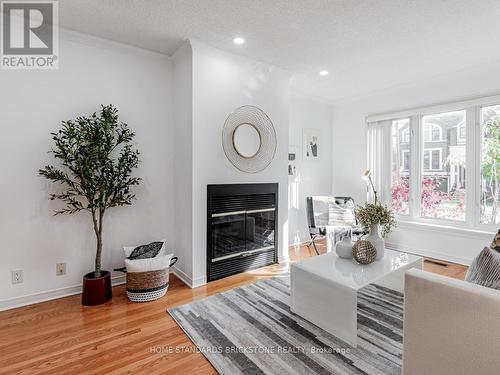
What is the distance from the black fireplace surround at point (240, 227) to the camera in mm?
2885

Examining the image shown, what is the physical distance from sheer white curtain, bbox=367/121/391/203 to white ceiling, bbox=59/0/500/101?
3.65 ft

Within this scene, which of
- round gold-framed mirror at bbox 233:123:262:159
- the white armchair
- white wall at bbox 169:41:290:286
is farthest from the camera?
round gold-framed mirror at bbox 233:123:262:159

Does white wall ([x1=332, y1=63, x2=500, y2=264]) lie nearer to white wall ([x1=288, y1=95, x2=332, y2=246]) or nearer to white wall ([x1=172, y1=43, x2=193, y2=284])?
white wall ([x1=288, y1=95, x2=332, y2=246])

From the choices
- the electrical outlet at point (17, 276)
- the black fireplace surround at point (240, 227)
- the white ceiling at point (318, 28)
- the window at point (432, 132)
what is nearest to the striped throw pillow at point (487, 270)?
→ the white ceiling at point (318, 28)

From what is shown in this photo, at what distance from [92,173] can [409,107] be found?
13.7ft

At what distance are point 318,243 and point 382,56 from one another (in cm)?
287

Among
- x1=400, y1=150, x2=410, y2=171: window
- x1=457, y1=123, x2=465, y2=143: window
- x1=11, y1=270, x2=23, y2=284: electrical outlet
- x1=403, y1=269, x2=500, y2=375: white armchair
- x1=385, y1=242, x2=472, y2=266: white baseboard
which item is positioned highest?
x1=457, y1=123, x2=465, y2=143: window

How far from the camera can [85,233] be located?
2627 mm

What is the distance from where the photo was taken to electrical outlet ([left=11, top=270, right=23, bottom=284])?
91.0 inches

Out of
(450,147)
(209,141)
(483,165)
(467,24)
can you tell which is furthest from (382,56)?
(209,141)

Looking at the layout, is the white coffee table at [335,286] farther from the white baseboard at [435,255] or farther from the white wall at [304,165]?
the white wall at [304,165]

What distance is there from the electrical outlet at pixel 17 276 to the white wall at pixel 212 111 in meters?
1.40

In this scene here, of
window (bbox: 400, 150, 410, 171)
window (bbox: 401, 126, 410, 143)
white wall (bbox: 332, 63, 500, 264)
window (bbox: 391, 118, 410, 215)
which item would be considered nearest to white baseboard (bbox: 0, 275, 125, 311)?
white wall (bbox: 332, 63, 500, 264)

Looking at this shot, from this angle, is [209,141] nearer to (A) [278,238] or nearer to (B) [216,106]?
(B) [216,106]
